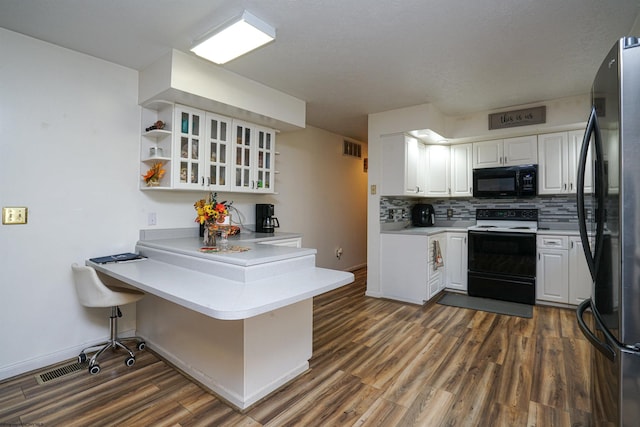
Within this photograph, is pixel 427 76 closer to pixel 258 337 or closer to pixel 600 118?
pixel 600 118

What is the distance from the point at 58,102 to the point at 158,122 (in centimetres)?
69

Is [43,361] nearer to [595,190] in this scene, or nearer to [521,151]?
[595,190]

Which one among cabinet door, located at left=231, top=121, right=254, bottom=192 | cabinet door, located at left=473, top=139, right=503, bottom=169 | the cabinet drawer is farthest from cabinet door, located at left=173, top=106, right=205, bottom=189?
the cabinet drawer

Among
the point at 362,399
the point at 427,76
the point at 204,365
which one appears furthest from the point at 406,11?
the point at 204,365

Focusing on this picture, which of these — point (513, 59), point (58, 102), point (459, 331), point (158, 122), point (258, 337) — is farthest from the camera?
point (459, 331)

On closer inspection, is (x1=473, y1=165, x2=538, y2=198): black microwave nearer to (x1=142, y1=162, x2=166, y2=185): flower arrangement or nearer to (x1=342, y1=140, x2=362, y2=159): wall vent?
(x1=342, y1=140, x2=362, y2=159): wall vent

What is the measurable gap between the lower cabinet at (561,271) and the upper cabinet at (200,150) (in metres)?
3.42

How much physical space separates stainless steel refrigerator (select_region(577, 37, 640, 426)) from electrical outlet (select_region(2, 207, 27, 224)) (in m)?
3.37

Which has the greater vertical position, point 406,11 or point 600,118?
point 406,11

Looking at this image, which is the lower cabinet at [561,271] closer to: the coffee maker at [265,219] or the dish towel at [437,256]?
the dish towel at [437,256]

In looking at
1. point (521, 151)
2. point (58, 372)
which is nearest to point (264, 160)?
point (58, 372)

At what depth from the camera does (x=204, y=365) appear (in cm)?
208

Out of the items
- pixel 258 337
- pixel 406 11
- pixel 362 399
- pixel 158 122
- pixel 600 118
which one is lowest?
pixel 362 399

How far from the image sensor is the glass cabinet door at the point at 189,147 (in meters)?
2.74
